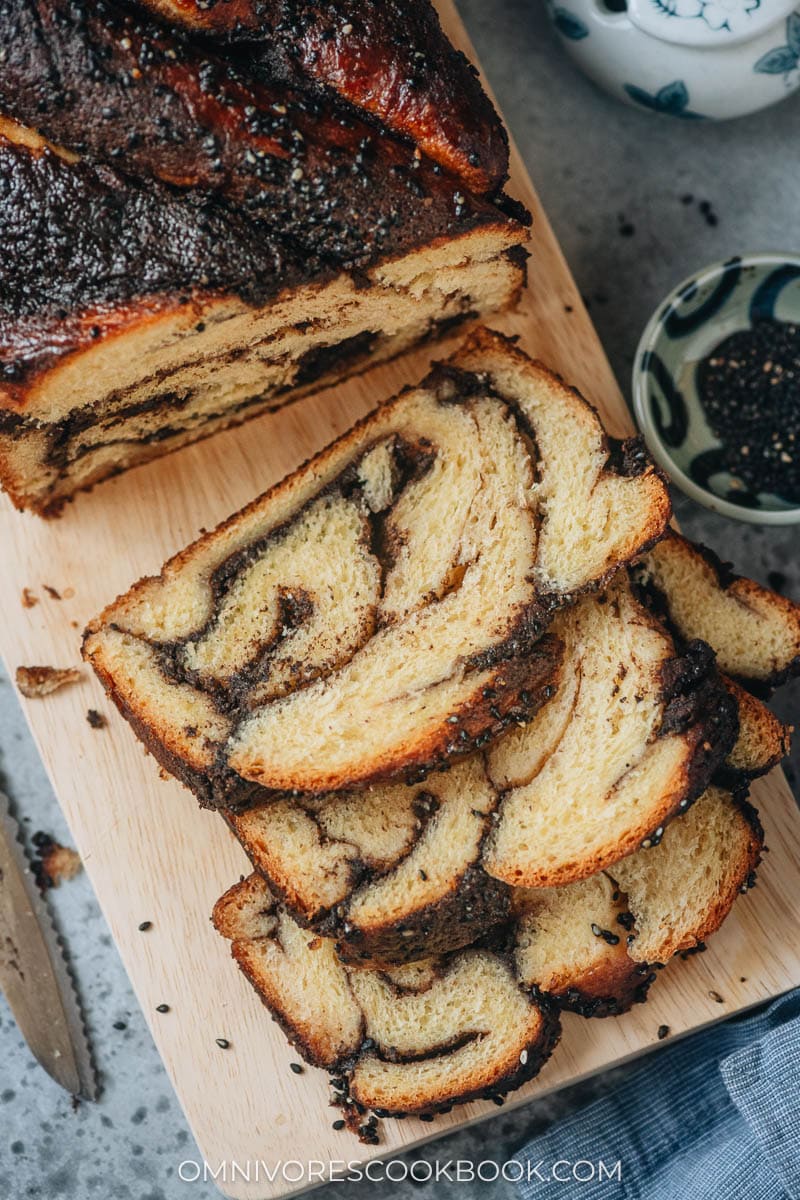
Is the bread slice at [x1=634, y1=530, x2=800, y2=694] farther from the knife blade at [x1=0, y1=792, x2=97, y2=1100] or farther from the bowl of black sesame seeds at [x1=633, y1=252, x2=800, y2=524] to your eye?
the knife blade at [x1=0, y1=792, x2=97, y2=1100]

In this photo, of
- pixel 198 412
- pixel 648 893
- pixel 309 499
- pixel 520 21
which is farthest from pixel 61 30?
pixel 648 893

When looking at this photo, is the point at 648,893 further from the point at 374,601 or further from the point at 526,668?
the point at 374,601

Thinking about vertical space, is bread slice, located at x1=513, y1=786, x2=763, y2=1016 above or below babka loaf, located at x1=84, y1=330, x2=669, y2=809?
below

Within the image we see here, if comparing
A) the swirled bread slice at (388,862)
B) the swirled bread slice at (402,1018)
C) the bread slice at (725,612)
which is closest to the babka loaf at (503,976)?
the swirled bread slice at (402,1018)

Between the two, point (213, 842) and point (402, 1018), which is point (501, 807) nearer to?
point (402, 1018)

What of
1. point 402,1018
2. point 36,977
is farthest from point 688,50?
point 36,977

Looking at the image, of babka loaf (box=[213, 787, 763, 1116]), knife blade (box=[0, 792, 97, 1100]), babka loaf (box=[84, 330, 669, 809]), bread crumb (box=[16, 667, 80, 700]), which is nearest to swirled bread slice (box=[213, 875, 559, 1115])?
babka loaf (box=[213, 787, 763, 1116])

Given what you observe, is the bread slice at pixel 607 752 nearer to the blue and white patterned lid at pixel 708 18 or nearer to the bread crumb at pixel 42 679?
the bread crumb at pixel 42 679
